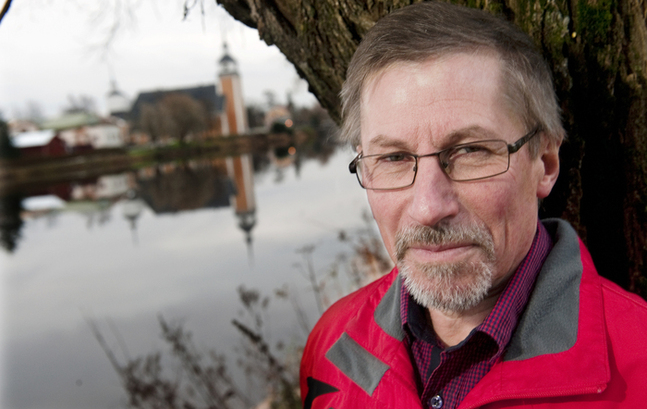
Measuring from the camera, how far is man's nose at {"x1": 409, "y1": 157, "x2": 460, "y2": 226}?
116 cm

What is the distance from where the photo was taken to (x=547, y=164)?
4.36 feet

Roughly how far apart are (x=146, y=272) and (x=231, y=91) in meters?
57.0

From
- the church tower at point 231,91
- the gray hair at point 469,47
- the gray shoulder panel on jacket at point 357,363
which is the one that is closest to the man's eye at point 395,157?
the gray hair at point 469,47

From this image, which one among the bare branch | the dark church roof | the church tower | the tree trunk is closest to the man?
the tree trunk

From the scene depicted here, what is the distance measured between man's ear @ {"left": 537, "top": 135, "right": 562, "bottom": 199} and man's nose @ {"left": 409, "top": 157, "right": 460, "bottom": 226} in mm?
300

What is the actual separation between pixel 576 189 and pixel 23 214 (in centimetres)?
2354

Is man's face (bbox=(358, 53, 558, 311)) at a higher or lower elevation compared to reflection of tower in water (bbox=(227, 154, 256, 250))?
higher

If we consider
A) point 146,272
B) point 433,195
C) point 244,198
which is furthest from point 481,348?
point 244,198

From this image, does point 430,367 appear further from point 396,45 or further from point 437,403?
point 396,45

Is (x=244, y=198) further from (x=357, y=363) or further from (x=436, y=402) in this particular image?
(x=436, y=402)

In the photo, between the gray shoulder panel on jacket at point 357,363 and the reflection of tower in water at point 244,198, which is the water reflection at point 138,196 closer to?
the reflection of tower in water at point 244,198

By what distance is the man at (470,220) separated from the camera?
3.45ft

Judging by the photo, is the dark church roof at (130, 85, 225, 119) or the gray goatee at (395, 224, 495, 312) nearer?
the gray goatee at (395, 224, 495, 312)

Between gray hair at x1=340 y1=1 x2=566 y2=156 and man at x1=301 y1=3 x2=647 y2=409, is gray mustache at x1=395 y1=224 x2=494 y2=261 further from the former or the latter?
gray hair at x1=340 y1=1 x2=566 y2=156
